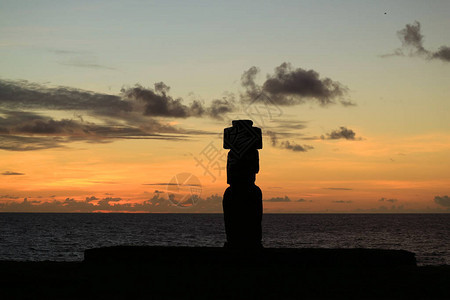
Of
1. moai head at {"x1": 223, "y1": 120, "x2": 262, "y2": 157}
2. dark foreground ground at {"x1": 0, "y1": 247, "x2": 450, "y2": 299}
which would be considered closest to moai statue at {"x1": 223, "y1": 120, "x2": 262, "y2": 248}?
moai head at {"x1": 223, "y1": 120, "x2": 262, "y2": 157}

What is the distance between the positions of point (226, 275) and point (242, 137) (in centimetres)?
506

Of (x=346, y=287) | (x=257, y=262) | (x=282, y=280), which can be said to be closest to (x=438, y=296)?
(x=346, y=287)

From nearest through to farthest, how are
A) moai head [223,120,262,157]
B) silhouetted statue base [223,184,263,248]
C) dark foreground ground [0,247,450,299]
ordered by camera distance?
dark foreground ground [0,247,450,299], silhouetted statue base [223,184,263,248], moai head [223,120,262,157]

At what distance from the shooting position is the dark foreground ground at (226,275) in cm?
1172

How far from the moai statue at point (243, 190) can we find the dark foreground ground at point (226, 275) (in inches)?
43.3

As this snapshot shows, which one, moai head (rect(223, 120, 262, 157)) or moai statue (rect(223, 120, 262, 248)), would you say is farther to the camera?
moai head (rect(223, 120, 262, 157))

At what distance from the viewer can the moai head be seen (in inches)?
693

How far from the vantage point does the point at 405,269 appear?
49.4 feet

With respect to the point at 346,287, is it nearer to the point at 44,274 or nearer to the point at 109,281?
the point at 109,281

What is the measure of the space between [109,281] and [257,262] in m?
4.38

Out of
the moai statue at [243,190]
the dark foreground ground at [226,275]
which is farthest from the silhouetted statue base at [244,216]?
the dark foreground ground at [226,275]

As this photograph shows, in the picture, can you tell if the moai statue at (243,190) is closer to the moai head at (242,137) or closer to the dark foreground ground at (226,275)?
the moai head at (242,137)

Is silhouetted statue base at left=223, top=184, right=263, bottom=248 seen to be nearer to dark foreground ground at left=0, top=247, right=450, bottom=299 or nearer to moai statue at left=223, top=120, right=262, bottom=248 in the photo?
moai statue at left=223, top=120, right=262, bottom=248

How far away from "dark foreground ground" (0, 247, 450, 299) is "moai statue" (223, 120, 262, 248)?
110 cm
